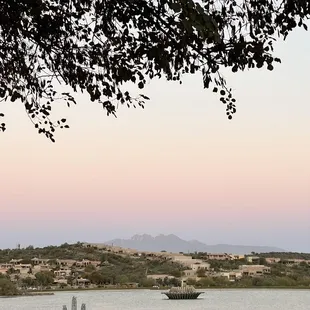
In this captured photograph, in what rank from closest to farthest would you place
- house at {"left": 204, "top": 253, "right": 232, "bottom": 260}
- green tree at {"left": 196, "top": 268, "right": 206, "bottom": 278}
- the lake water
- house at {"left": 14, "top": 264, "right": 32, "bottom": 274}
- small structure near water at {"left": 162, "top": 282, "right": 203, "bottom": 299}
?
the lake water, small structure near water at {"left": 162, "top": 282, "right": 203, "bottom": 299}, house at {"left": 14, "top": 264, "right": 32, "bottom": 274}, green tree at {"left": 196, "top": 268, "right": 206, "bottom": 278}, house at {"left": 204, "top": 253, "right": 232, "bottom": 260}

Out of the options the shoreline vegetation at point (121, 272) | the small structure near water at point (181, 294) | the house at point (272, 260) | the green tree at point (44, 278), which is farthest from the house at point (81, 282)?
the house at point (272, 260)

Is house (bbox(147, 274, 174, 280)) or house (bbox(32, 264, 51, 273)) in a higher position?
house (bbox(32, 264, 51, 273))

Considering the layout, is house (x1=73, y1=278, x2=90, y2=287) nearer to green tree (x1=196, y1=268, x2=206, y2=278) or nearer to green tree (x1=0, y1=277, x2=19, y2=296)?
green tree (x1=0, y1=277, x2=19, y2=296)

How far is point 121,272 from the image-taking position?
236 feet

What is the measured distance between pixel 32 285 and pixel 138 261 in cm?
1191

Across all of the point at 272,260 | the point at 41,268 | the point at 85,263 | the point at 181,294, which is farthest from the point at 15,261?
the point at 272,260

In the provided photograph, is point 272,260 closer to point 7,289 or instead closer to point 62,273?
point 62,273

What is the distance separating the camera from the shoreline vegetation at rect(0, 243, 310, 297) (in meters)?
68.5

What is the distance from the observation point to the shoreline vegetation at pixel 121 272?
6850 cm

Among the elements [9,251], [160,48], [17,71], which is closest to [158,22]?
[160,48]

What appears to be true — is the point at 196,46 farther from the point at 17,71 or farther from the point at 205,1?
the point at 17,71

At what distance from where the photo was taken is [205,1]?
3.71 meters

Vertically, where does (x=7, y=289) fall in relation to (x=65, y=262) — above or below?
below

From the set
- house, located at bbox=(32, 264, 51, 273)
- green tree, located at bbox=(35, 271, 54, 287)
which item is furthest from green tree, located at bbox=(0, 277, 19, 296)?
house, located at bbox=(32, 264, 51, 273)
